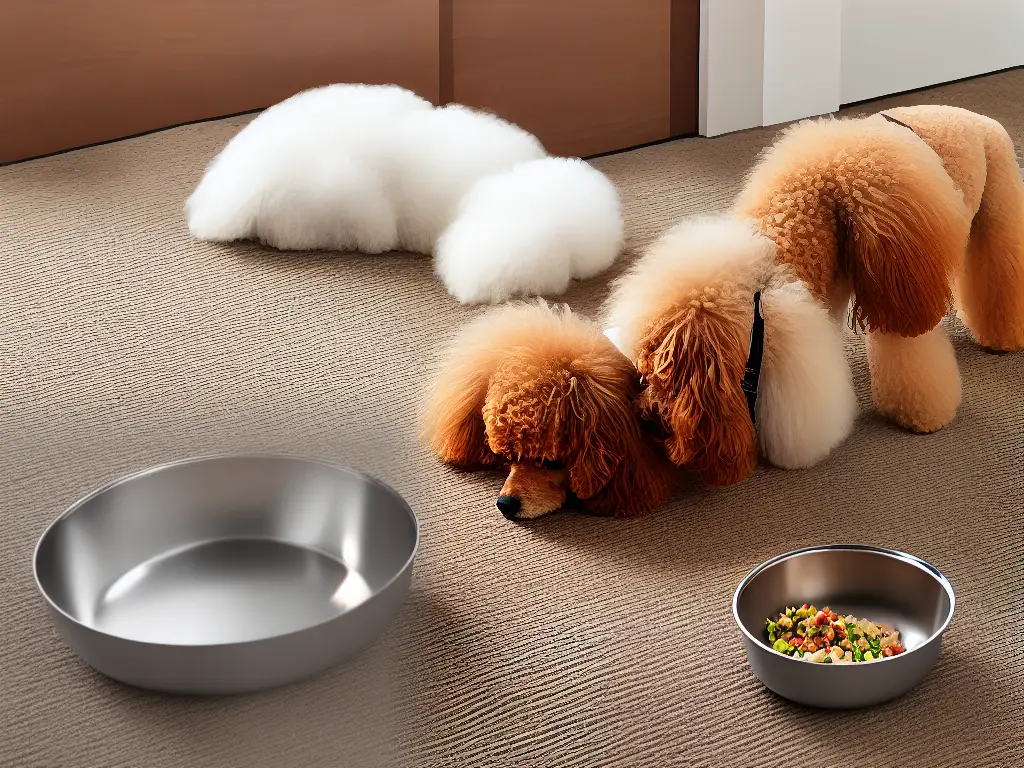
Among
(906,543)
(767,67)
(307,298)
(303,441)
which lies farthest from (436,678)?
(767,67)

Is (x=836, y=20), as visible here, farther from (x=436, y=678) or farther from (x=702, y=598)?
(x=436, y=678)

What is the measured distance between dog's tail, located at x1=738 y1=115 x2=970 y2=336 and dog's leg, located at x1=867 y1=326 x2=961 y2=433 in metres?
0.05

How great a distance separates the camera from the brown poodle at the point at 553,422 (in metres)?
1.22

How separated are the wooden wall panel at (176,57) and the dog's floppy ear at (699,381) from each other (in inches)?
50.3

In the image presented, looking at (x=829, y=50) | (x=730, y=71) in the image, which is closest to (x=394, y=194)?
(x=730, y=71)

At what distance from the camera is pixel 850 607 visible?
1104mm

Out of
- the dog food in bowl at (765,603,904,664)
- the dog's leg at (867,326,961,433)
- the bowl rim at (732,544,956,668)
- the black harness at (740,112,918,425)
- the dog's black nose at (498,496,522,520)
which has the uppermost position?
the black harness at (740,112,918,425)

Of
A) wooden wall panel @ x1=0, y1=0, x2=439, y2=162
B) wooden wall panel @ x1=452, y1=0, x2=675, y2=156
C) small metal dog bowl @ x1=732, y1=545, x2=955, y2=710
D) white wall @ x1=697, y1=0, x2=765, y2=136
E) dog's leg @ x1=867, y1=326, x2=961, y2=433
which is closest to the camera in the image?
small metal dog bowl @ x1=732, y1=545, x2=955, y2=710

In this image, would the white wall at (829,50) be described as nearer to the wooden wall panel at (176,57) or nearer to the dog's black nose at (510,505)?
the wooden wall panel at (176,57)

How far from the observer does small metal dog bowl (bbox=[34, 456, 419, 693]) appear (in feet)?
2.30

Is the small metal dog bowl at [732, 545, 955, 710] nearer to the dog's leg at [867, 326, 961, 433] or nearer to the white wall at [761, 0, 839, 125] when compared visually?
the dog's leg at [867, 326, 961, 433]

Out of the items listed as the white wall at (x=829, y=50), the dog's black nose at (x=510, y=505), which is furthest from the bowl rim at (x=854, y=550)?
the white wall at (x=829, y=50)

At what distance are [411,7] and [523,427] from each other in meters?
1.31

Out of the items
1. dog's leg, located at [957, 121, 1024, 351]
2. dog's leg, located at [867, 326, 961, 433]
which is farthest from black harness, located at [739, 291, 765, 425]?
dog's leg, located at [957, 121, 1024, 351]
